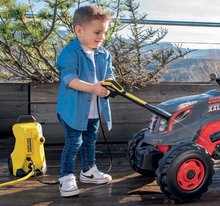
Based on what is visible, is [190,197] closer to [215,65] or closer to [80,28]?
[80,28]

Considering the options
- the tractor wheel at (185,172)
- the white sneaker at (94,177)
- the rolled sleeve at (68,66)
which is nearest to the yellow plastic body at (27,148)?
the white sneaker at (94,177)

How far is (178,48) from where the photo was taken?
411 cm

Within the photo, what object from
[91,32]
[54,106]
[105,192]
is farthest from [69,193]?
[54,106]

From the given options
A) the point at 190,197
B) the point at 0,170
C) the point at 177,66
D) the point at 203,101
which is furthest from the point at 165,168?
the point at 177,66

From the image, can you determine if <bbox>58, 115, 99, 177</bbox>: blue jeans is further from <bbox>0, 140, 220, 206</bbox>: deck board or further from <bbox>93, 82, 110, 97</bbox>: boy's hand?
<bbox>93, 82, 110, 97</bbox>: boy's hand

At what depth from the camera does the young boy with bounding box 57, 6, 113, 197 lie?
8.38 feet

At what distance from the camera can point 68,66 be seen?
8.37ft

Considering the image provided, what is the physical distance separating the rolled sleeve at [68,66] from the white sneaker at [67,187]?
1.83ft

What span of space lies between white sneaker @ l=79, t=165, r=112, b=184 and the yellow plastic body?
322 mm

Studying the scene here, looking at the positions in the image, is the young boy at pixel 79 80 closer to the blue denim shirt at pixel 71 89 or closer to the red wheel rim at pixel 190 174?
the blue denim shirt at pixel 71 89

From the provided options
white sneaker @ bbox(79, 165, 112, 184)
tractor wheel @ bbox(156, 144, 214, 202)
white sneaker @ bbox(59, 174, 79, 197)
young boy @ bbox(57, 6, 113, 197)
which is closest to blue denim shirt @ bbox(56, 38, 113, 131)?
young boy @ bbox(57, 6, 113, 197)

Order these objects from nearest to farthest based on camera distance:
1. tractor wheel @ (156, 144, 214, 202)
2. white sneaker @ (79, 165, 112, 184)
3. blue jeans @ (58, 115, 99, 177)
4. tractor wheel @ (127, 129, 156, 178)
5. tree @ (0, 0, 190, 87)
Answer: tractor wheel @ (156, 144, 214, 202) → blue jeans @ (58, 115, 99, 177) → white sneaker @ (79, 165, 112, 184) → tractor wheel @ (127, 129, 156, 178) → tree @ (0, 0, 190, 87)

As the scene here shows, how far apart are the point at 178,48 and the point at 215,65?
0.62 metres

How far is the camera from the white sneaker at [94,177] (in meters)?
2.86
